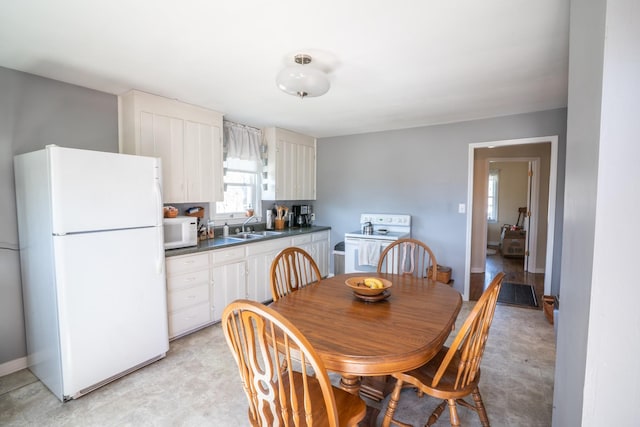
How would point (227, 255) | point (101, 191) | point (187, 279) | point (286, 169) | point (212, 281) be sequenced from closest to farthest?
point (101, 191) → point (187, 279) → point (212, 281) → point (227, 255) → point (286, 169)

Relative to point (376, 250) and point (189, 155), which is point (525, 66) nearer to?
point (376, 250)

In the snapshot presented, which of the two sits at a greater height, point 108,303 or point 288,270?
point 288,270

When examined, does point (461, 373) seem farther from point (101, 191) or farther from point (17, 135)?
point (17, 135)

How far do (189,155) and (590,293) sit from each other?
323 cm

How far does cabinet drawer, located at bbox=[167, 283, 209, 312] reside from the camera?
2689 mm

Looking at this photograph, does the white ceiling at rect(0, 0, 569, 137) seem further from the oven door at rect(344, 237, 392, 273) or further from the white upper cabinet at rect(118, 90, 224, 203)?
the oven door at rect(344, 237, 392, 273)

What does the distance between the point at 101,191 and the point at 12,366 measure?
1592 millimetres

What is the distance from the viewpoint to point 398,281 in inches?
85.8

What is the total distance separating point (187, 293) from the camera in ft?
9.20

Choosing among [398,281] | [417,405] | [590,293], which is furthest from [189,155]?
[590,293]

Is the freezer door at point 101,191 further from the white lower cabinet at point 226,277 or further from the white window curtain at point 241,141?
the white window curtain at point 241,141

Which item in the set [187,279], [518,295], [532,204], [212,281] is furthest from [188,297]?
[532,204]

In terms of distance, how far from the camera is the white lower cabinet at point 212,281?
8.95ft

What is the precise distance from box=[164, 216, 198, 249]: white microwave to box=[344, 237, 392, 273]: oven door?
1982 mm
